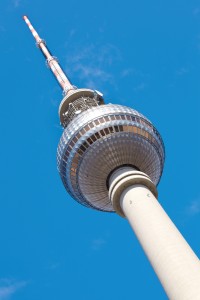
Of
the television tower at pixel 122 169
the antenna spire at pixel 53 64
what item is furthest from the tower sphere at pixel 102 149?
the antenna spire at pixel 53 64

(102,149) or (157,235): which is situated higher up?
(102,149)

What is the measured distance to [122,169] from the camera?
2024 inches

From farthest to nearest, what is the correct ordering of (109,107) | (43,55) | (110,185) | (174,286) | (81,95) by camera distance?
(43,55), (81,95), (109,107), (110,185), (174,286)

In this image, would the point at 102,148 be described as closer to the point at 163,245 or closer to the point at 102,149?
the point at 102,149

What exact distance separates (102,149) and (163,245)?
51.0 ft

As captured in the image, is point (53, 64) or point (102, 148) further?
point (53, 64)

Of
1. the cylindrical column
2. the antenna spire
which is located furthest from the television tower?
the antenna spire

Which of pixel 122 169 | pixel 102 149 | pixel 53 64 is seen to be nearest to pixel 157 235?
pixel 122 169

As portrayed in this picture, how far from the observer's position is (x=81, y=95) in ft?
215

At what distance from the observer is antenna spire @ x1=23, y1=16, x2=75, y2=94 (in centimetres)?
7312

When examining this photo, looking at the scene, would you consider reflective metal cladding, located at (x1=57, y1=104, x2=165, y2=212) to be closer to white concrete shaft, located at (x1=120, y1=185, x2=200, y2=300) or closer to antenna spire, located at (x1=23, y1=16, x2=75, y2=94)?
white concrete shaft, located at (x1=120, y1=185, x2=200, y2=300)

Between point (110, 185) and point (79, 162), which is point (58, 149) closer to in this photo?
point (79, 162)

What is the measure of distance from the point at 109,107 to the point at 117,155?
6544 millimetres

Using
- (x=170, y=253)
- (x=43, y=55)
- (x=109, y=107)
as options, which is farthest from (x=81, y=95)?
(x=170, y=253)
